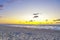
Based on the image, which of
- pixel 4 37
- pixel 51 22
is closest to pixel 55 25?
pixel 51 22

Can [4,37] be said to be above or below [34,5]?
below

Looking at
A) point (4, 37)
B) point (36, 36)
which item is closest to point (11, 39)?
point (4, 37)

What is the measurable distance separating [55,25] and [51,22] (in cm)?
7

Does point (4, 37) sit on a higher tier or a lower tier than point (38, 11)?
lower

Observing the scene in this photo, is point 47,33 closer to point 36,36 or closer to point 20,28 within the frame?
point 36,36

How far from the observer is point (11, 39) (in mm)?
2969

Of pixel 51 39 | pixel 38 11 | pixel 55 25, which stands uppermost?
pixel 38 11

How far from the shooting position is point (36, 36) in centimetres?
296

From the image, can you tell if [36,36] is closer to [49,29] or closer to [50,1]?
[49,29]

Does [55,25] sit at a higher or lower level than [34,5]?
lower

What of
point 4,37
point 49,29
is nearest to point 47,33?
point 49,29

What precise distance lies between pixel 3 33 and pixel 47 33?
1.98 ft

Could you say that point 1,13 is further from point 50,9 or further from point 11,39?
point 50,9

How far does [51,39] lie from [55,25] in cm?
21
